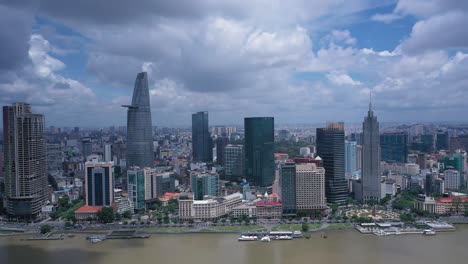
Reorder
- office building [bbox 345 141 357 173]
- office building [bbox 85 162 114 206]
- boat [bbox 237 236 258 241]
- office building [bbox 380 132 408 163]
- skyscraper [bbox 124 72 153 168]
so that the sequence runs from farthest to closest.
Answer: office building [bbox 380 132 408 163]
office building [bbox 345 141 357 173]
skyscraper [bbox 124 72 153 168]
office building [bbox 85 162 114 206]
boat [bbox 237 236 258 241]

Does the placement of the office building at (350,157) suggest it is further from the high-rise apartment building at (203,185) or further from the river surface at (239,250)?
the river surface at (239,250)

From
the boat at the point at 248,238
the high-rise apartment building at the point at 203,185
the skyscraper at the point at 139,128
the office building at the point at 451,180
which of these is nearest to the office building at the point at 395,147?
the office building at the point at 451,180

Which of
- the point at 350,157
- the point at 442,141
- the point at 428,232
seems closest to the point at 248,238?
the point at 428,232

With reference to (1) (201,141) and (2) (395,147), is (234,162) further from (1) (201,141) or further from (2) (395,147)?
(2) (395,147)

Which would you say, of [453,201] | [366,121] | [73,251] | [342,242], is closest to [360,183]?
[366,121]

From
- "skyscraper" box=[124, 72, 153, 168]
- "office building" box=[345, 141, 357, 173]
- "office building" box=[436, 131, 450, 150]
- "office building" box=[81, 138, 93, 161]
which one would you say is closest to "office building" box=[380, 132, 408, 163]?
"office building" box=[345, 141, 357, 173]

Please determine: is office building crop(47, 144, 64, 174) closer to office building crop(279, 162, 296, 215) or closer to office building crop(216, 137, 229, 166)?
office building crop(216, 137, 229, 166)
